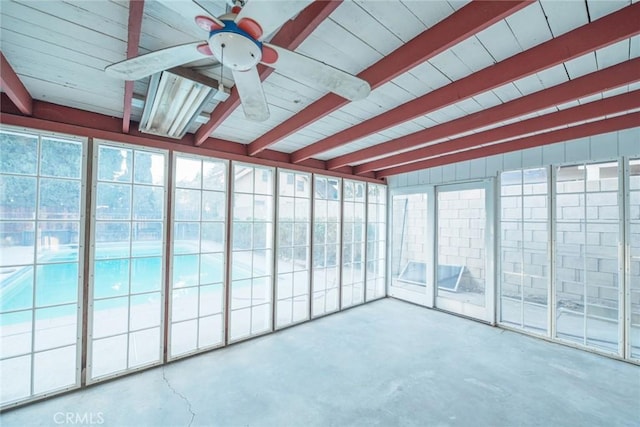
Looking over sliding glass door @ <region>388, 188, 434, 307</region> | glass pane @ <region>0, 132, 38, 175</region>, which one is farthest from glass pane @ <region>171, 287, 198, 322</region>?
sliding glass door @ <region>388, 188, 434, 307</region>

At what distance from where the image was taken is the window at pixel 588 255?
3389 millimetres

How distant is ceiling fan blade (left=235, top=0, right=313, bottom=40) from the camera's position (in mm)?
922

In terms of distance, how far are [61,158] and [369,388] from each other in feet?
12.7

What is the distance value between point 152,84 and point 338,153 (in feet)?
9.34

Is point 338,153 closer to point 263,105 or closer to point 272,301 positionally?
point 272,301

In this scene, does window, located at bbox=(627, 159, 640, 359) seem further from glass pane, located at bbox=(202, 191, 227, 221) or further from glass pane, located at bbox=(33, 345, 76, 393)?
glass pane, located at bbox=(33, 345, 76, 393)

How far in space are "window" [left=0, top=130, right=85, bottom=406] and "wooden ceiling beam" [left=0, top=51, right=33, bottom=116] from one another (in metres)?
0.33

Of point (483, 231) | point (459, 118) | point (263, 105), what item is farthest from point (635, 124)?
point (263, 105)

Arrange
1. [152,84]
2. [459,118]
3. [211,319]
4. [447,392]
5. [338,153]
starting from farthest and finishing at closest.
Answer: [338,153] → [211,319] → [459,118] → [447,392] → [152,84]

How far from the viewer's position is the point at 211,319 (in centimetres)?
352

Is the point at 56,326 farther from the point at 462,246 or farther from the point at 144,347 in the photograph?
the point at 462,246

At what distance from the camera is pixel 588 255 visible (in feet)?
11.7

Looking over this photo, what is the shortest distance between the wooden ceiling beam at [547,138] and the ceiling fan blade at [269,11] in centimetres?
384

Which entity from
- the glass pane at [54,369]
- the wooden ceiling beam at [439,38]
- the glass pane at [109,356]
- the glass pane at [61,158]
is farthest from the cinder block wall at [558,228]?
the glass pane at [54,369]
